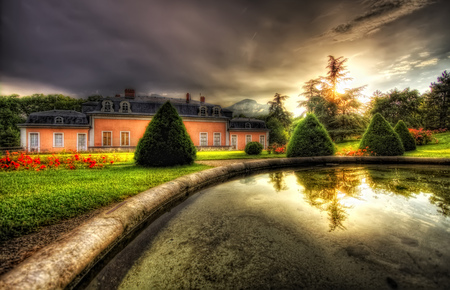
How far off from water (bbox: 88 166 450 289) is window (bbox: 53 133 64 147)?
→ 72.7 ft

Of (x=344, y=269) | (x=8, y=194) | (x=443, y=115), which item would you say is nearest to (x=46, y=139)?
(x=8, y=194)

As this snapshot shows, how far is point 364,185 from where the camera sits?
4250 mm

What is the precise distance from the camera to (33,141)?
1812 cm

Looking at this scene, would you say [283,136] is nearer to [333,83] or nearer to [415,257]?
[333,83]

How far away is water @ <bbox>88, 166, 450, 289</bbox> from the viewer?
55.4 inches

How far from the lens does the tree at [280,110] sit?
33.4 meters

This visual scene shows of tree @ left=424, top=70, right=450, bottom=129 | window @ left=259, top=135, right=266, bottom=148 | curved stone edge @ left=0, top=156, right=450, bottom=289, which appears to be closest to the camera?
curved stone edge @ left=0, top=156, right=450, bottom=289

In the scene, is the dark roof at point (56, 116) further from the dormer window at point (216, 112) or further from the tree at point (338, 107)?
the tree at point (338, 107)

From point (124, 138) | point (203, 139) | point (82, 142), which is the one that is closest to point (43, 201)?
point (124, 138)

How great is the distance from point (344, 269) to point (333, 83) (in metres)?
27.1

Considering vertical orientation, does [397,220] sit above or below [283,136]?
below

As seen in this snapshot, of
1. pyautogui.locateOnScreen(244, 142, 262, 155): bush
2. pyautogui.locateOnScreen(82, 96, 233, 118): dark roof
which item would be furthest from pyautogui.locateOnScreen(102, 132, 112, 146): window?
pyautogui.locateOnScreen(244, 142, 262, 155): bush

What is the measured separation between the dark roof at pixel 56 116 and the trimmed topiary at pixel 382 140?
2433cm

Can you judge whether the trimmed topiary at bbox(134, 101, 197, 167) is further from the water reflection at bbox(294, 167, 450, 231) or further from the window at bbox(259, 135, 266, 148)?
the window at bbox(259, 135, 266, 148)
